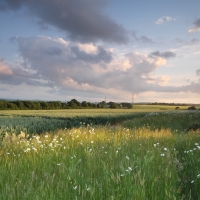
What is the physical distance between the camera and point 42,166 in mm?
5961

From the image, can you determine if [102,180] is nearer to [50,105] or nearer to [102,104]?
[50,105]

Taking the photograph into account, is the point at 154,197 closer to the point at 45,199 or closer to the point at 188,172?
the point at 45,199

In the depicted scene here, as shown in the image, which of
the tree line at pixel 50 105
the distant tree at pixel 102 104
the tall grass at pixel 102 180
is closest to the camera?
the tall grass at pixel 102 180

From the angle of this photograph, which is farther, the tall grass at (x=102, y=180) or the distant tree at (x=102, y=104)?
the distant tree at (x=102, y=104)

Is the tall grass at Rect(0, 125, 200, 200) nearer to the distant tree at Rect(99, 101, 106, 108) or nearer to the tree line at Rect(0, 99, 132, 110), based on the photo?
the tree line at Rect(0, 99, 132, 110)

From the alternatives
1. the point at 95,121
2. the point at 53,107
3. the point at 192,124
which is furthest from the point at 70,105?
the point at 192,124

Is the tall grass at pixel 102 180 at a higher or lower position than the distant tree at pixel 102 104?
lower

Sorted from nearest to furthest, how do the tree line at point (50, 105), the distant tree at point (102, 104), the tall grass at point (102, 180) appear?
the tall grass at point (102, 180), the tree line at point (50, 105), the distant tree at point (102, 104)

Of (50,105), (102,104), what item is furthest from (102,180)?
(102,104)

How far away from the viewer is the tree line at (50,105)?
184ft

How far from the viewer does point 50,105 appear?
6325cm

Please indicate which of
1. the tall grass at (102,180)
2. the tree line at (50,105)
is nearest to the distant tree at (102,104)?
the tree line at (50,105)

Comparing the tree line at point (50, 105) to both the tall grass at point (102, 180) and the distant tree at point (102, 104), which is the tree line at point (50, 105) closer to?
the distant tree at point (102, 104)

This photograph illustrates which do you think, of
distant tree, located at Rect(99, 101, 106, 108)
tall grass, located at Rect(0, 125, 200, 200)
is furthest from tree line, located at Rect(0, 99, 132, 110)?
tall grass, located at Rect(0, 125, 200, 200)
